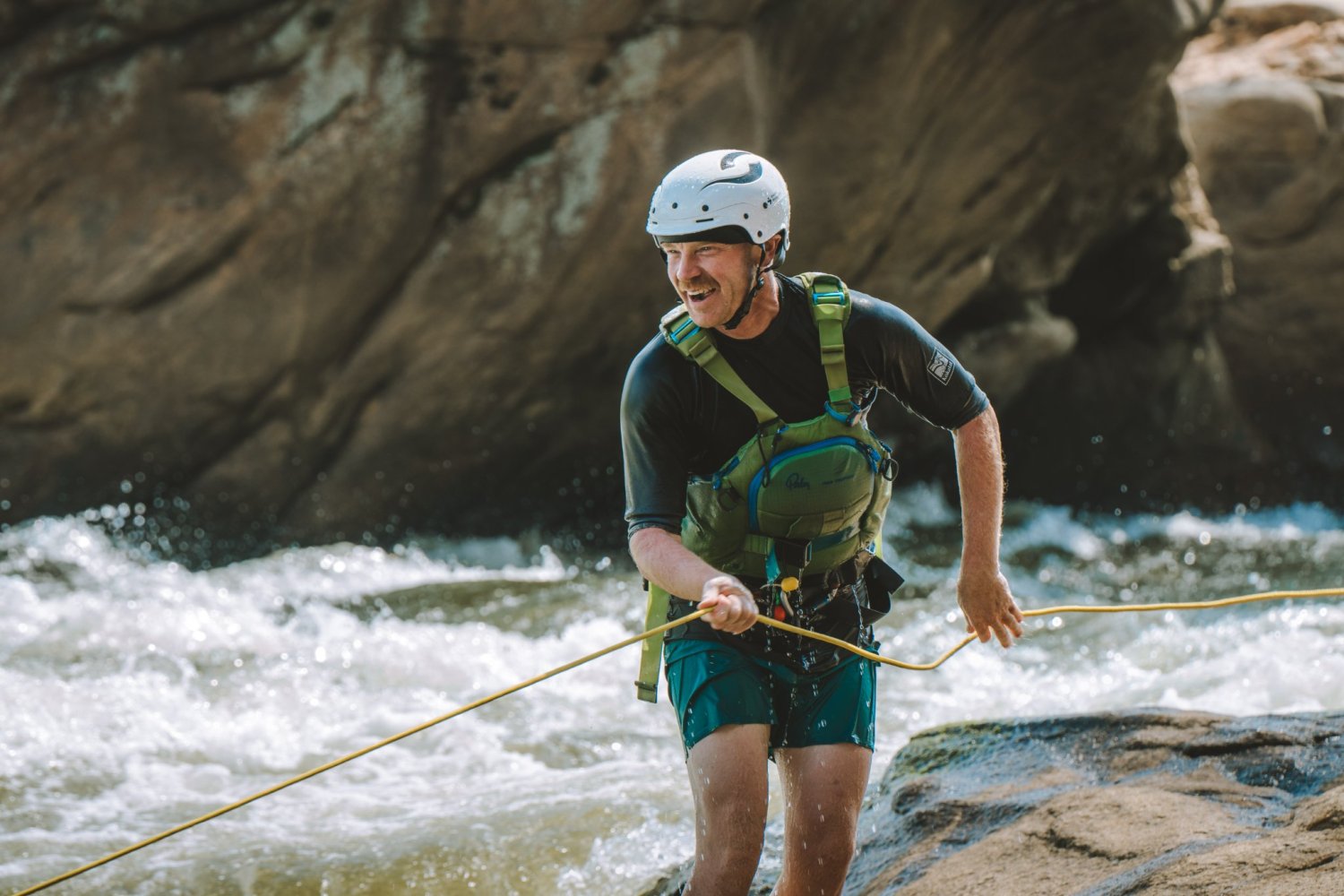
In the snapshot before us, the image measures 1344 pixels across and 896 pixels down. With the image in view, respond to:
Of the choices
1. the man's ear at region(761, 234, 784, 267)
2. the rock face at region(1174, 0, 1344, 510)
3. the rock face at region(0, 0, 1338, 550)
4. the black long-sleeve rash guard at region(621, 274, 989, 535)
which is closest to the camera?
the black long-sleeve rash guard at region(621, 274, 989, 535)

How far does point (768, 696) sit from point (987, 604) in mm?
517

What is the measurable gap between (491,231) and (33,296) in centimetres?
251

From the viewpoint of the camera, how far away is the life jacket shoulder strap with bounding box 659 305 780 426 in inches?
126

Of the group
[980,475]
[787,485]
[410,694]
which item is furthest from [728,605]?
[410,694]

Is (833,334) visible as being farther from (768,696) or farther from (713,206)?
(768,696)

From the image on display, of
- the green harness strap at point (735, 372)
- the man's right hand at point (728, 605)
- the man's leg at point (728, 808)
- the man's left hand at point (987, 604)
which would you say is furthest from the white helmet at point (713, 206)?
the man's leg at point (728, 808)

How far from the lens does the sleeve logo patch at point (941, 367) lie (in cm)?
329

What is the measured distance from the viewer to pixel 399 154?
8.45 meters

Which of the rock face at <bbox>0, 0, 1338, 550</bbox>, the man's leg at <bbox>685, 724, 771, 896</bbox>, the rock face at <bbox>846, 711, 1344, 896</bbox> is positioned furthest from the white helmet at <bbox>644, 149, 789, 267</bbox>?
the rock face at <bbox>0, 0, 1338, 550</bbox>

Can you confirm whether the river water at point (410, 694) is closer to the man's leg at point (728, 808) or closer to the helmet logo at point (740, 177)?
the man's leg at point (728, 808)

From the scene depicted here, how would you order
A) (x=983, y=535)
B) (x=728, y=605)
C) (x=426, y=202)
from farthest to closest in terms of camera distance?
1. (x=426, y=202)
2. (x=983, y=535)
3. (x=728, y=605)

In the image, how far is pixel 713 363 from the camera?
3.20 m

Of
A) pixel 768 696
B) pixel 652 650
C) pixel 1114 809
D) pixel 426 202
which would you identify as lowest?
pixel 1114 809

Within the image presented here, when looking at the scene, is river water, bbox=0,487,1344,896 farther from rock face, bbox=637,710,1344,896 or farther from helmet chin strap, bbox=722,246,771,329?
helmet chin strap, bbox=722,246,771,329
